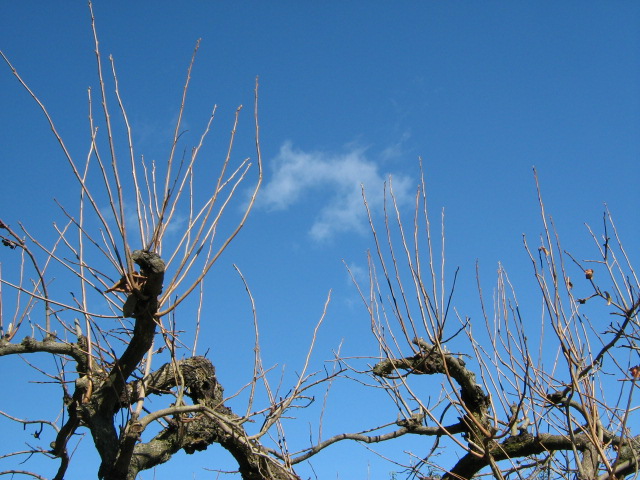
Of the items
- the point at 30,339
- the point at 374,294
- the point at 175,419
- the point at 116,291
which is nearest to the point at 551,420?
the point at 374,294

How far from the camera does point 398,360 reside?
4.57 meters

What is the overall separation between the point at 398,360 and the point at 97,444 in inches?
88.6

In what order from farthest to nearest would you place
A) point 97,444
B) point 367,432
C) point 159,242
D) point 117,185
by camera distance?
point 367,432, point 97,444, point 159,242, point 117,185

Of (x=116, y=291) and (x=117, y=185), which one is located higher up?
(x=117, y=185)

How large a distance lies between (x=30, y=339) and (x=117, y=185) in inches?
79.5

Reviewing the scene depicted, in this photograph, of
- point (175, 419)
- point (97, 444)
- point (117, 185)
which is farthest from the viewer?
point (175, 419)

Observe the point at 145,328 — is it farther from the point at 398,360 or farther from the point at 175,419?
the point at 398,360

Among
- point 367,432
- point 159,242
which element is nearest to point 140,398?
point 159,242

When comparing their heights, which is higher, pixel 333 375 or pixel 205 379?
pixel 205 379

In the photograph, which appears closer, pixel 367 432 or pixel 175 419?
pixel 175 419

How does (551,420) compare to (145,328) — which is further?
(551,420)

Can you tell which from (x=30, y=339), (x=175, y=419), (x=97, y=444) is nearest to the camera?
(x=97, y=444)

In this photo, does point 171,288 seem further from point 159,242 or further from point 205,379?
point 205,379

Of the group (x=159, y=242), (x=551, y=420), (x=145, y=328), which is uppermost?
(x=159, y=242)
